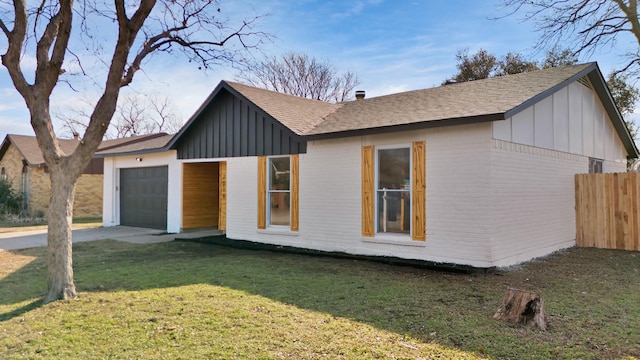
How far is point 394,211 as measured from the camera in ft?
29.8

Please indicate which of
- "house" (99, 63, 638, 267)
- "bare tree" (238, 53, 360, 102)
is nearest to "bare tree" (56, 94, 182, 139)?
"bare tree" (238, 53, 360, 102)

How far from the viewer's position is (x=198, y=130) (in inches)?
528

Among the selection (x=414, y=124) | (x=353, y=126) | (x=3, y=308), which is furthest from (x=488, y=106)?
(x=3, y=308)

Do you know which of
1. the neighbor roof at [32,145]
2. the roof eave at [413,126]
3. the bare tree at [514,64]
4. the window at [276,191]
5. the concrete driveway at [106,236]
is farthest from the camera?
the bare tree at [514,64]

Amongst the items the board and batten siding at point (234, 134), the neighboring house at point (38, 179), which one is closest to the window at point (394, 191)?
the board and batten siding at point (234, 134)

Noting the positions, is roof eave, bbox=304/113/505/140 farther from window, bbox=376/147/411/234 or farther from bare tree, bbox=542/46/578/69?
bare tree, bbox=542/46/578/69

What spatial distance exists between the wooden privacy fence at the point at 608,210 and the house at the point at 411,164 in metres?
0.43

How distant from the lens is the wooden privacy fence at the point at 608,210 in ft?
33.6

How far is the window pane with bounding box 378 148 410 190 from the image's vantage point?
8.86 metres

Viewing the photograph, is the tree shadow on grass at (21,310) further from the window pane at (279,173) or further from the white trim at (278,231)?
the window pane at (279,173)

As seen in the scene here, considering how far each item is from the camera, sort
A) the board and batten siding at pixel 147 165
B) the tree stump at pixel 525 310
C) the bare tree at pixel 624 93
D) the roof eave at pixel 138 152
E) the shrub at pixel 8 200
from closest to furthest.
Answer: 1. the tree stump at pixel 525 310
2. the roof eave at pixel 138 152
3. the board and batten siding at pixel 147 165
4. the bare tree at pixel 624 93
5. the shrub at pixel 8 200

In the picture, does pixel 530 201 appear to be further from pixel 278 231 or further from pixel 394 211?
pixel 278 231

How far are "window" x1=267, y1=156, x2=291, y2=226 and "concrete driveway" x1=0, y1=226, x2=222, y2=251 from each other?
9.96 feet

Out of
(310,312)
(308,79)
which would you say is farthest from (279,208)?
(308,79)
